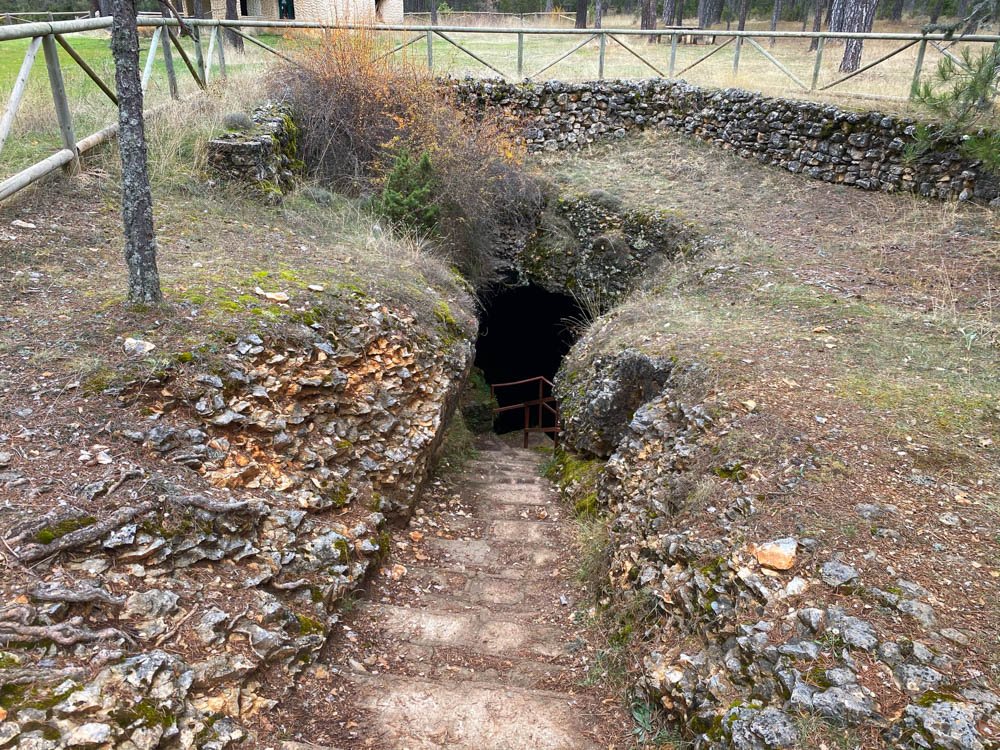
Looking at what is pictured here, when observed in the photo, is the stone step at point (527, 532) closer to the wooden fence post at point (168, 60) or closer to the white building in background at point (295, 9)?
the wooden fence post at point (168, 60)

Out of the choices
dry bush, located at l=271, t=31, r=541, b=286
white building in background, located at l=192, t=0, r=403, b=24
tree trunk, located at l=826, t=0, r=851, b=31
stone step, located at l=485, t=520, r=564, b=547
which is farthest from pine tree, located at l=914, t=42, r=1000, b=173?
white building in background, located at l=192, t=0, r=403, b=24

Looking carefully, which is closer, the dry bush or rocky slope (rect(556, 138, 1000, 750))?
rocky slope (rect(556, 138, 1000, 750))

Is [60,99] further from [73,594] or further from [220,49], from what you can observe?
[220,49]

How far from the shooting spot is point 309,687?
149 inches

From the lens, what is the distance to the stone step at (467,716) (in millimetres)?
3508

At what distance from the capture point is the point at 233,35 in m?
14.9

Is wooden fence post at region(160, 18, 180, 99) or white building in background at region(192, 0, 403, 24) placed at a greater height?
white building in background at region(192, 0, 403, 24)

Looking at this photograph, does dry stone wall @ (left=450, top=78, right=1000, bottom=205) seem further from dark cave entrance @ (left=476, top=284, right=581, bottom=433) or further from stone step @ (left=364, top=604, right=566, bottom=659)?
stone step @ (left=364, top=604, right=566, bottom=659)

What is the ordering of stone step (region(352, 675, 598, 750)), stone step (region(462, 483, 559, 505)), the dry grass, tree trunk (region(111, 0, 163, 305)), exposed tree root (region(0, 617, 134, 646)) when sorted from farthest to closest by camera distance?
stone step (region(462, 483, 559, 505))
tree trunk (region(111, 0, 163, 305))
the dry grass
stone step (region(352, 675, 598, 750))
exposed tree root (region(0, 617, 134, 646))

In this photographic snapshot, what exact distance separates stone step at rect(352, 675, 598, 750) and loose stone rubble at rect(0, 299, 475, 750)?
1.84ft

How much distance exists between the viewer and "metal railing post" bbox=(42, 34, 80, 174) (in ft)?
19.9

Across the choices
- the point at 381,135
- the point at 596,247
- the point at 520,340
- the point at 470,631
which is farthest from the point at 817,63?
the point at 470,631

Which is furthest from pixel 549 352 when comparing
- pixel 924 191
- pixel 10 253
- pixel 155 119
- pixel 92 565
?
pixel 92 565

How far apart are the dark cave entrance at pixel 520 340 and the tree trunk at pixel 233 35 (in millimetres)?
7332
